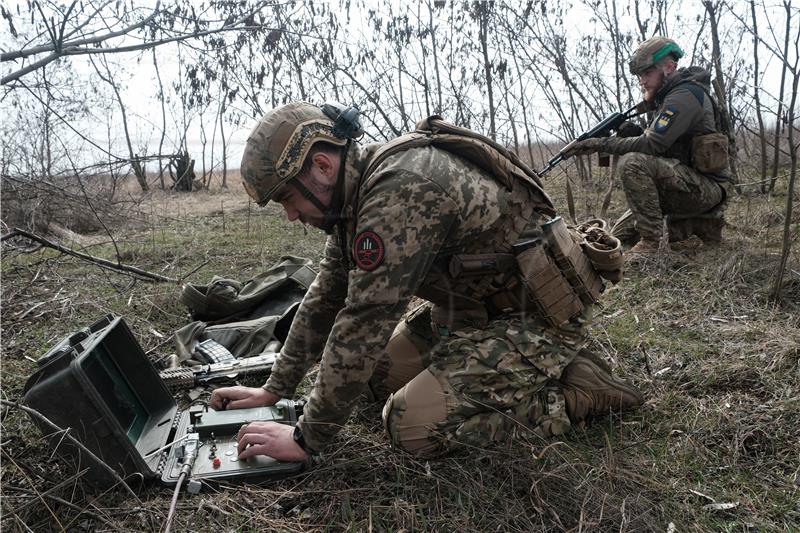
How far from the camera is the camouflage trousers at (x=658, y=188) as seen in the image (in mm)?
5340

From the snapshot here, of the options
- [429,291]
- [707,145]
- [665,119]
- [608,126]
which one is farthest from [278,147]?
[707,145]

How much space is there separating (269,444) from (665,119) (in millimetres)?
4484

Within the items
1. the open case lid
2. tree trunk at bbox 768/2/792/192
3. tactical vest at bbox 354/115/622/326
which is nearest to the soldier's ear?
tactical vest at bbox 354/115/622/326

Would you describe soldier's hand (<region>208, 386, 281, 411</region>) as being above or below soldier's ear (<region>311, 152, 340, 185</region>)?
below

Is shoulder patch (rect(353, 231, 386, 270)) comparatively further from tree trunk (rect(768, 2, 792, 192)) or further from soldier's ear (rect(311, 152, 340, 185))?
tree trunk (rect(768, 2, 792, 192))

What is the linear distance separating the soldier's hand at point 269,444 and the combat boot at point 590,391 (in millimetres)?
1127

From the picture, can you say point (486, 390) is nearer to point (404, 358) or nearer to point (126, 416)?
point (404, 358)

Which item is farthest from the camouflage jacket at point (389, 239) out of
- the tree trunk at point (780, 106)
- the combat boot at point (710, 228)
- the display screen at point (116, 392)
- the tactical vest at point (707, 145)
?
the combat boot at point (710, 228)

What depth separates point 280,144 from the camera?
2129 mm

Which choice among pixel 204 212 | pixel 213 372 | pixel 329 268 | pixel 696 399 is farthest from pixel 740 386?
pixel 204 212

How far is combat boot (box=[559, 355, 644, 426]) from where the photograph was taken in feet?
8.29

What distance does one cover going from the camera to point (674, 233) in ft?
18.4

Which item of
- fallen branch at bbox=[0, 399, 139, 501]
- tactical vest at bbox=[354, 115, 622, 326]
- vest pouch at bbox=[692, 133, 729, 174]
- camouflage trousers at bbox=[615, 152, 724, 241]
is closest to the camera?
fallen branch at bbox=[0, 399, 139, 501]

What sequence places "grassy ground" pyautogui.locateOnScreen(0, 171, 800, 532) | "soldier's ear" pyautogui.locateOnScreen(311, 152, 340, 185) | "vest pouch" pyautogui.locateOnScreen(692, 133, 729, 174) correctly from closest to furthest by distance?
"grassy ground" pyautogui.locateOnScreen(0, 171, 800, 532) → "soldier's ear" pyautogui.locateOnScreen(311, 152, 340, 185) → "vest pouch" pyautogui.locateOnScreen(692, 133, 729, 174)
